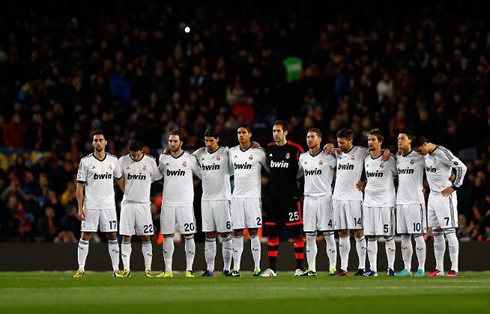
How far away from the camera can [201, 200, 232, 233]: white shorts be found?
18.6m

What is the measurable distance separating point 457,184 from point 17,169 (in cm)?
1200

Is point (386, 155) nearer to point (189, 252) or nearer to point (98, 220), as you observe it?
point (189, 252)

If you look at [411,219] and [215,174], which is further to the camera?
[215,174]

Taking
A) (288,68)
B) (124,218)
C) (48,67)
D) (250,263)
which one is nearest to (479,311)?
(124,218)

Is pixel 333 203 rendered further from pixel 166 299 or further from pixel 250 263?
pixel 166 299

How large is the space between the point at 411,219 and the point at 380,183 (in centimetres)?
86

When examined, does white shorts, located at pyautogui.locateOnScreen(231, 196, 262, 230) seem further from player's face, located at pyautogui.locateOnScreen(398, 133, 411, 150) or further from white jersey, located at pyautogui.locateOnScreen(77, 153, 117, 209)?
player's face, located at pyautogui.locateOnScreen(398, 133, 411, 150)

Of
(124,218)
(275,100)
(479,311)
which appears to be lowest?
(479,311)

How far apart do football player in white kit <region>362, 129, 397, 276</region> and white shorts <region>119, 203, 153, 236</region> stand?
3925 mm

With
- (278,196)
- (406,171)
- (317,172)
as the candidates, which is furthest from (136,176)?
(406,171)

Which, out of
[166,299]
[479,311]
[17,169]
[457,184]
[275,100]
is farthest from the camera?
[275,100]

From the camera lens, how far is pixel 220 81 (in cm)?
2845

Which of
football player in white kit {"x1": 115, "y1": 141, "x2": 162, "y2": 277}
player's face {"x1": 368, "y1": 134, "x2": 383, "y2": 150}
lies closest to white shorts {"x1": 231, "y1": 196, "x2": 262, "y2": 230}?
football player in white kit {"x1": 115, "y1": 141, "x2": 162, "y2": 277}

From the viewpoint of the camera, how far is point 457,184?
708 inches
